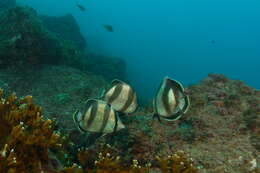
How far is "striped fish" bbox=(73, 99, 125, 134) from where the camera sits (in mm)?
3463

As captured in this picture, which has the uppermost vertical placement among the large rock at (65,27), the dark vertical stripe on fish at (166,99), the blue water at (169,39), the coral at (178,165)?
the blue water at (169,39)

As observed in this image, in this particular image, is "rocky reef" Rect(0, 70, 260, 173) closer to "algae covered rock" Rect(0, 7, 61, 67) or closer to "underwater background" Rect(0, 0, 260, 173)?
"underwater background" Rect(0, 0, 260, 173)

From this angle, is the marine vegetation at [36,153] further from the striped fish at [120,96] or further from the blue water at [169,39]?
the blue water at [169,39]

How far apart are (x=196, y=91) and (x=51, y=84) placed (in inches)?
243

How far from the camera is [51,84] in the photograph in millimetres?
9656

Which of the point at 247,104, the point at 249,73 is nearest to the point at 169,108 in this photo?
the point at 247,104

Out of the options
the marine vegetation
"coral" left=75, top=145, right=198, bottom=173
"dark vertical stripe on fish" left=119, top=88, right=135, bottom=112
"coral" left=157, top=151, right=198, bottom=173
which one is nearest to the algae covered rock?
the marine vegetation

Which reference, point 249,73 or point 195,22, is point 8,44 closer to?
point 249,73

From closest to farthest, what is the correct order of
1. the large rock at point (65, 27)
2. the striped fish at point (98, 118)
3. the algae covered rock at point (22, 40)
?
the striped fish at point (98, 118)
the algae covered rock at point (22, 40)
the large rock at point (65, 27)

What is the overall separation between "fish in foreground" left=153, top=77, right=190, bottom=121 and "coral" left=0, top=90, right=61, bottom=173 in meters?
1.77

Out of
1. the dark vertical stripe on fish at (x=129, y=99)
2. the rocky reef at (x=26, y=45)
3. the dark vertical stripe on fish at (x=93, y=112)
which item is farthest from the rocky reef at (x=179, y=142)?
the rocky reef at (x=26, y=45)

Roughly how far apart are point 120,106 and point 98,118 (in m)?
0.55

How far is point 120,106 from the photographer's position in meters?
3.90

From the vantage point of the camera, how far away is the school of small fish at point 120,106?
2979mm
